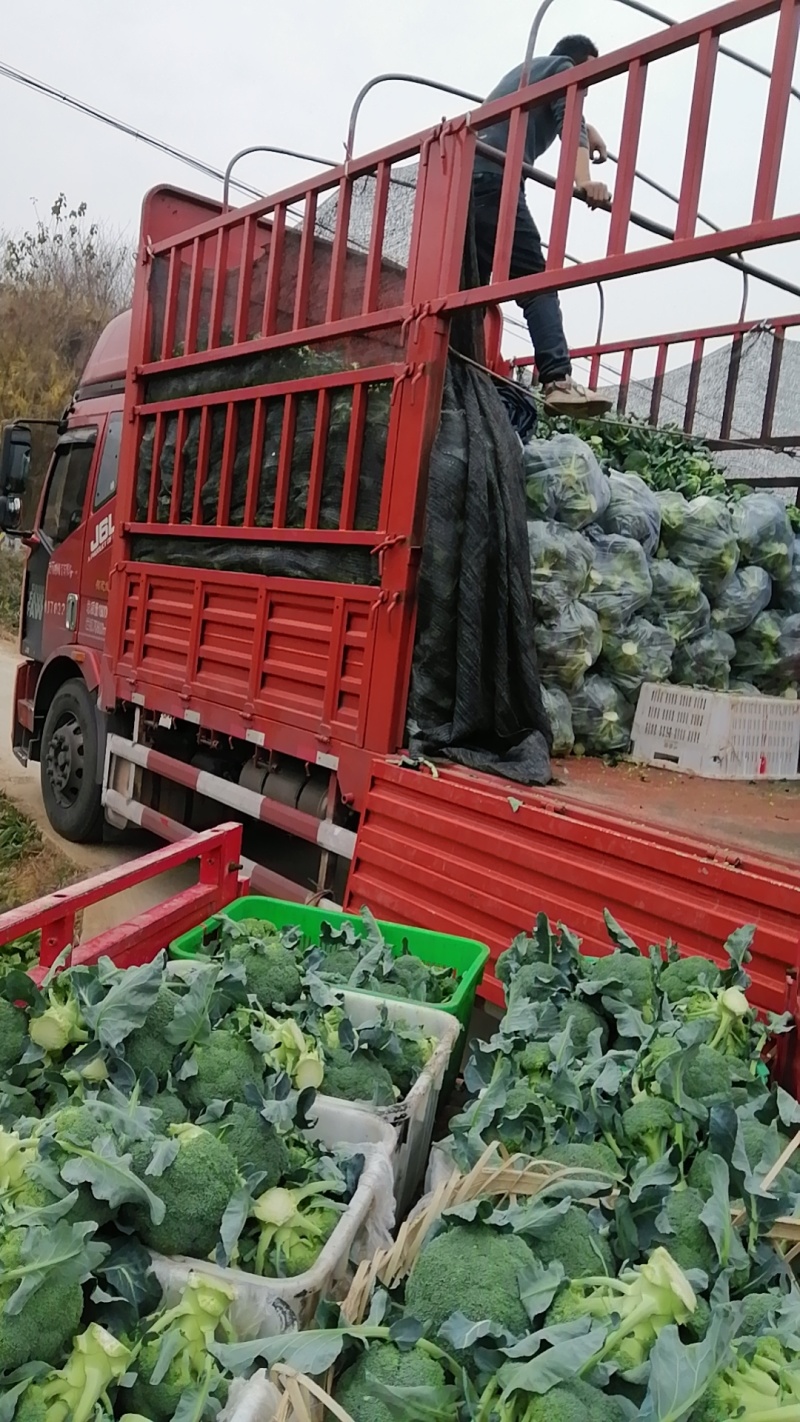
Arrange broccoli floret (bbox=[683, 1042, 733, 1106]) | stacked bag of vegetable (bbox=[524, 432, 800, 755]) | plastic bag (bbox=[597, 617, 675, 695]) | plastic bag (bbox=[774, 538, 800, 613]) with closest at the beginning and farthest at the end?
broccoli floret (bbox=[683, 1042, 733, 1106]) < stacked bag of vegetable (bbox=[524, 432, 800, 755]) < plastic bag (bbox=[597, 617, 675, 695]) < plastic bag (bbox=[774, 538, 800, 613])

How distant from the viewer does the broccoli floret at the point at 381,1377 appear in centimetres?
130

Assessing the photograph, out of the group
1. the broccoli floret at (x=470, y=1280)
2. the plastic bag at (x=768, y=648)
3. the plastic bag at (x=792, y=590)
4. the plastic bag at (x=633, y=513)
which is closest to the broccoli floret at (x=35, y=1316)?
the broccoli floret at (x=470, y=1280)

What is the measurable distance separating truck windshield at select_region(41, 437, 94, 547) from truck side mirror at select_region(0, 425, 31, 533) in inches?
7.4

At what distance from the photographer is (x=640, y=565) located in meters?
4.55

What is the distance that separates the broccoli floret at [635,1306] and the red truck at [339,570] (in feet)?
3.59

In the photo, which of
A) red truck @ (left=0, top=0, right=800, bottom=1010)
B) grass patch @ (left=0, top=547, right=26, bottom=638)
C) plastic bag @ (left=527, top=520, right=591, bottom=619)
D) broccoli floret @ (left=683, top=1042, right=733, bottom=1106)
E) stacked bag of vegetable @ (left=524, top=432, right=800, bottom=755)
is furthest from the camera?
grass patch @ (left=0, top=547, right=26, bottom=638)

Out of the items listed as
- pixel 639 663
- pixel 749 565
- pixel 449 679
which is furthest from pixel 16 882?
pixel 749 565

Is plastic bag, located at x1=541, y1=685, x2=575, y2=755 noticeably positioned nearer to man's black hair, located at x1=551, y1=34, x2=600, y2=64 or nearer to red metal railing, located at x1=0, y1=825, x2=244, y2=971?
red metal railing, located at x1=0, y1=825, x2=244, y2=971

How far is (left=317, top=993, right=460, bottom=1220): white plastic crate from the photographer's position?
2004 mm

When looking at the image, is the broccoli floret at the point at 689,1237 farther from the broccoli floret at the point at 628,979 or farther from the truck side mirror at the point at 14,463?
the truck side mirror at the point at 14,463

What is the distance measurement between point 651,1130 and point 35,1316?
1.12 metres

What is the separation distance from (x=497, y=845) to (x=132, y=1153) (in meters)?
1.76

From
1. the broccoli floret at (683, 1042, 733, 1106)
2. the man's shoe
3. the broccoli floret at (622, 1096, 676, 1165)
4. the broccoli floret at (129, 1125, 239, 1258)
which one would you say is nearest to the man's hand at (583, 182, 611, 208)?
the man's shoe

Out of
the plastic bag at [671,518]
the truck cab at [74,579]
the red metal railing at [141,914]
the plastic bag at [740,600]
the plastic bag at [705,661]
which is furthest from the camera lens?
the truck cab at [74,579]
